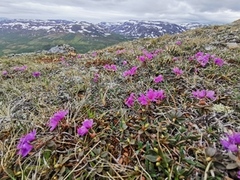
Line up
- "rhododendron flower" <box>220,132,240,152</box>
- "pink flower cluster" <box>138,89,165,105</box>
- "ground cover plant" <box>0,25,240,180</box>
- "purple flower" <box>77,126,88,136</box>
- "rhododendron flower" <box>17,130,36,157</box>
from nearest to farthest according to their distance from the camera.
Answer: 1. "rhododendron flower" <box>220,132,240,152</box>
2. "ground cover plant" <box>0,25,240,180</box>
3. "rhododendron flower" <box>17,130,36,157</box>
4. "purple flower" <box>77,126,88,136</box>
5. "pink flower cluster" <box>138,89,165,105</box>

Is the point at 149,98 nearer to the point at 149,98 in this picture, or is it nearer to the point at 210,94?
the point at 149,98

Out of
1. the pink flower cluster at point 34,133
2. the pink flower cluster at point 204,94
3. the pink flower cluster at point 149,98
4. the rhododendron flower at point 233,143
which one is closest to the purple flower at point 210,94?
the pink flower cluster at point 204,94

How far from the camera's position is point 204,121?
2.64 meters

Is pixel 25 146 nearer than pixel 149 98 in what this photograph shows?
Yes

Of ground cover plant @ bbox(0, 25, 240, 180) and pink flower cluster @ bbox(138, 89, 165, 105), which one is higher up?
pink flower cluster @ bbox(138, 89, 165, 105)

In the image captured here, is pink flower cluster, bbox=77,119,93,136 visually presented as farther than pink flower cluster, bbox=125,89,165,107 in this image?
No

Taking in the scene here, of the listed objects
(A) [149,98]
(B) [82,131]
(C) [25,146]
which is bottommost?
(C) [25,146]

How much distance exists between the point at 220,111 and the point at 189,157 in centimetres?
96

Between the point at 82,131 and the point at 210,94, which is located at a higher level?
the point at 210,94

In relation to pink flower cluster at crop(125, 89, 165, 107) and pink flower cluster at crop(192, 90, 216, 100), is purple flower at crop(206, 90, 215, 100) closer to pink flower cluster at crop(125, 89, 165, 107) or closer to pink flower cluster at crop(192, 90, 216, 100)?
pink flower cluster at crop(192, 90, 216, 100)

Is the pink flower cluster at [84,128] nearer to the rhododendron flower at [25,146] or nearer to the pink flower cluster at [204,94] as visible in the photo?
the rhododendron flower at [25,146]

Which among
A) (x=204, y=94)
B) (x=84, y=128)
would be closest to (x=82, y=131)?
(x=84, y=128)

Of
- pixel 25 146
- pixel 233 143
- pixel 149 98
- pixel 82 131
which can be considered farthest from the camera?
pixel 149 98

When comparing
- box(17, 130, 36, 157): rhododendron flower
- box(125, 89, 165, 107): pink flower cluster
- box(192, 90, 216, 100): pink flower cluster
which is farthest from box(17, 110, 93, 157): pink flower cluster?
box(192, 90, 216, 100): pink flower cluster
